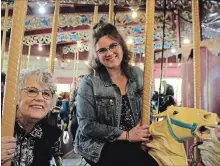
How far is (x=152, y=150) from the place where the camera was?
1.25 metres

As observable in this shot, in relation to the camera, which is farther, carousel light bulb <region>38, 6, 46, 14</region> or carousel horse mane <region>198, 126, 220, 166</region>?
carousel light bulb <region>38, 6, 46, 14</region>

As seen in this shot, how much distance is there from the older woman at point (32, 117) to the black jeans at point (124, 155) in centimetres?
30

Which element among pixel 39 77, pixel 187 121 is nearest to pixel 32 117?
pixel 39 77

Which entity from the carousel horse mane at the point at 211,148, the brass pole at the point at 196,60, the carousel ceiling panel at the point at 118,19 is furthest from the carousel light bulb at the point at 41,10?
the carousel horse mane at the point at 211,148

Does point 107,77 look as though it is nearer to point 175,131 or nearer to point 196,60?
point 175,131

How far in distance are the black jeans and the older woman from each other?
0.98 ft

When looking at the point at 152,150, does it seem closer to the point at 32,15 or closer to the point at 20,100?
the point at 20,100

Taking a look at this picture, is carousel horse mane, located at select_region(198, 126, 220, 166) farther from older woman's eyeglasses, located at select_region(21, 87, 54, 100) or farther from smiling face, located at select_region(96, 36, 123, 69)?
older woman's eyeglasses, located at select_region(21, 87, 54, 100)

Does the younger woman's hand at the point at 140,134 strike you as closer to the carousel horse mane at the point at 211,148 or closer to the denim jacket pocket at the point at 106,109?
the denim jacket pocket at the point at 106,109

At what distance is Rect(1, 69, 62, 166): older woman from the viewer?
121 centimetres

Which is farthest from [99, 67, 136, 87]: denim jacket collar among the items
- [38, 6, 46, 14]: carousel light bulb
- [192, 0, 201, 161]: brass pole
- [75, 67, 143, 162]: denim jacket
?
[38, 6, 46, 14]: carousel light bulb

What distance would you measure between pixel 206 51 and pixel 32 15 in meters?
2.97

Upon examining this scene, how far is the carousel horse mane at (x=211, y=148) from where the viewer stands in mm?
1092

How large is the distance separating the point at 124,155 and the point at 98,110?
27 centimetres
